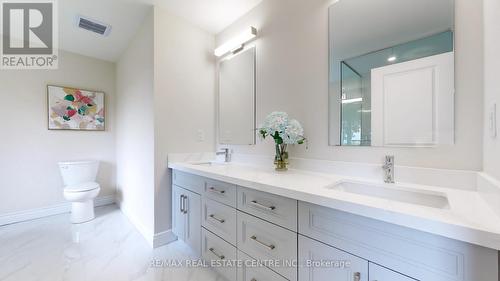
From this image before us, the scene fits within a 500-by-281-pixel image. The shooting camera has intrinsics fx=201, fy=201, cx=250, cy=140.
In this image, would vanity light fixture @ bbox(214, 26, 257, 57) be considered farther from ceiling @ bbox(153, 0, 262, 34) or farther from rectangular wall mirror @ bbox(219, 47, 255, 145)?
ceiling @ bbox(153, 0, 262, 34)

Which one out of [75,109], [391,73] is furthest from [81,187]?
[391,73]

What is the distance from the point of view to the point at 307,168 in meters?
1.50

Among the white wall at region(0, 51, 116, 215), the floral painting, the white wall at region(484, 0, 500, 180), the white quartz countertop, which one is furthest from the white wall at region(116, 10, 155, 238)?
the white wall at region(484, 0, 500, 180)

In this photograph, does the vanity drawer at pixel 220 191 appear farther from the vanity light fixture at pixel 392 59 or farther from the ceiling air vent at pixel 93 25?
the ceiling air vent at pixel 93 25

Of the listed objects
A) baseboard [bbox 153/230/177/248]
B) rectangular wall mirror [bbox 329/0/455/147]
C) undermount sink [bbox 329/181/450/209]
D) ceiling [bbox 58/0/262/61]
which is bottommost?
baseboard [bbox 153/230/177/248]

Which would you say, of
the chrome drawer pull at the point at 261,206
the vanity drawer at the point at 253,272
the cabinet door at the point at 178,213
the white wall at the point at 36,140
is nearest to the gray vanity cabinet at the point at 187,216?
the cabinet door at the point at 178,213

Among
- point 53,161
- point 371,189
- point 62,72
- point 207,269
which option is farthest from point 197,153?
point 62,72

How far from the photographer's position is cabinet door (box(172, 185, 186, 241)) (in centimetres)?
184

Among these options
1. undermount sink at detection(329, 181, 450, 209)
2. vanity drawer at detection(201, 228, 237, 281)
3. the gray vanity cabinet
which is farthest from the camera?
the gray vanity cabinet

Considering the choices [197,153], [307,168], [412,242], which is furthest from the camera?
[197,153]

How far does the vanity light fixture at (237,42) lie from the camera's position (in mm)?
1919

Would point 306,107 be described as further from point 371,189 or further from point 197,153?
point 197,153

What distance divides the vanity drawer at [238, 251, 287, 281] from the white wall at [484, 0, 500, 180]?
1019mm

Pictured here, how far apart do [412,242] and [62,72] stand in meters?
3.97
